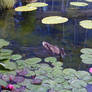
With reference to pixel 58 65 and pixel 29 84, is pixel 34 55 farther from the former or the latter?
pixel 29 84

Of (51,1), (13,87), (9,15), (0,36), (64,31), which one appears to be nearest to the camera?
(13,87)

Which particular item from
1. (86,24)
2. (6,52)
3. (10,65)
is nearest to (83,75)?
(10,65)

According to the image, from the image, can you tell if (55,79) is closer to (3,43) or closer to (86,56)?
(86,56)

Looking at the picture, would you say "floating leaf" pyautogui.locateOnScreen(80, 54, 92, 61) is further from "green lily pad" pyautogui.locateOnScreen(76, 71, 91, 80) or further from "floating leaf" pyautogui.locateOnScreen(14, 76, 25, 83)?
"floating leaf" pyautogui.locateOnScreen(14, 76, 25, 83)

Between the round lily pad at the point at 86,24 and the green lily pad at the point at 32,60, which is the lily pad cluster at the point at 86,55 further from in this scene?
the round lily pad at the point at 86,24

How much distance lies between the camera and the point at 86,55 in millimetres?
2010

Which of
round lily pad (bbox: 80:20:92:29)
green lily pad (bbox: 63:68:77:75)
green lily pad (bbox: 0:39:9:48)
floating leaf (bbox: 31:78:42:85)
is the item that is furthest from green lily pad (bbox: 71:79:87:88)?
round lily pad (bbox: 80:20:92:29)

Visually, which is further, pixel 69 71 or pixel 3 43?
pixel 3 43

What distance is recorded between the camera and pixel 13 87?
4.91 ft

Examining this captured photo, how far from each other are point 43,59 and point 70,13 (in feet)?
5.54

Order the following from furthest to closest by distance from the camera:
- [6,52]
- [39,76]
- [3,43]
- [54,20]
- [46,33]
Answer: [54,20] < [46,33] < [3,43] < [6,52] < [39,76]

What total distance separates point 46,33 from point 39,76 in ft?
3.57

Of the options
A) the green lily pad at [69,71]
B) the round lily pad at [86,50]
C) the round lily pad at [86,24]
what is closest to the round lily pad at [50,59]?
the green lily pad at [69,71]

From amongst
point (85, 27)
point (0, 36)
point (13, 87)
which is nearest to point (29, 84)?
point (13, 87)
